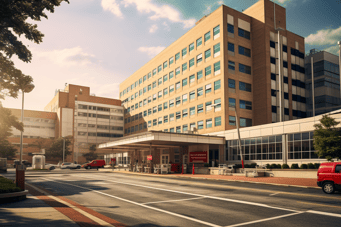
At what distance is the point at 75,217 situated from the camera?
9.32 metres

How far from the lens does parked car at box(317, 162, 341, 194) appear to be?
53.9ft

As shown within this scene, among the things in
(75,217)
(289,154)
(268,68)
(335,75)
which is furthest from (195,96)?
(75,217)

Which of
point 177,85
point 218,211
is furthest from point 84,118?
point 218,211

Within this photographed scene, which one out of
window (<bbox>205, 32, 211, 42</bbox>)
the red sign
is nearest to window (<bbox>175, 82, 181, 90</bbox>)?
window (<bbox>205, 32, 211, 42</bbox>)

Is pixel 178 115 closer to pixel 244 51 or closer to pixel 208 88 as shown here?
pixel 208 88

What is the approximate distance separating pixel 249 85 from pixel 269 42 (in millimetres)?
8271

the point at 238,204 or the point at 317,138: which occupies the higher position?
the point at 317,138

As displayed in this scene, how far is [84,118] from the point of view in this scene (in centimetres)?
9781

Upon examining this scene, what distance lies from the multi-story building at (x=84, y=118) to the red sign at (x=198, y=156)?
54.8 meters

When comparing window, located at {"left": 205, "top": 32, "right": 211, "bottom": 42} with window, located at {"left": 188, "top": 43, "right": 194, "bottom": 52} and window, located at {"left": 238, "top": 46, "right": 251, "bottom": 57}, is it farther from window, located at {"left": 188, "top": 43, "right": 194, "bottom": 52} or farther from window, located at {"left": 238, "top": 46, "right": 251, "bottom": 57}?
window, located at {"left": 238, "top": 46, "right": 251, "bottom": 57}

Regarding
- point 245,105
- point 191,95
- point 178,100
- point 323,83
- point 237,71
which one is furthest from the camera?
point 178,100

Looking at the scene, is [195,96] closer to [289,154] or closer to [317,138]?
[289,154]

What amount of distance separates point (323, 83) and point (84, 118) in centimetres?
7344

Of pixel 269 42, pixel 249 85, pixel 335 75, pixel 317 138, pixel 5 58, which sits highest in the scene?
pixel 269 42
